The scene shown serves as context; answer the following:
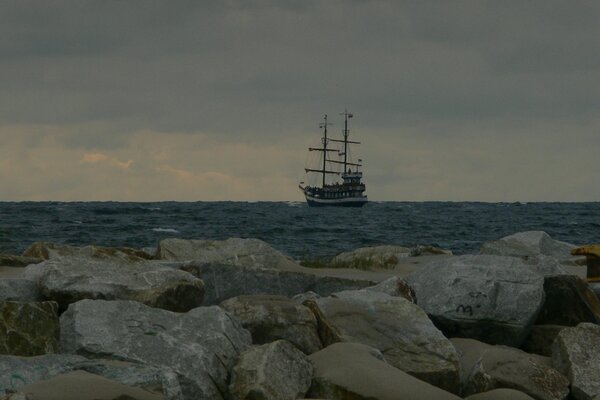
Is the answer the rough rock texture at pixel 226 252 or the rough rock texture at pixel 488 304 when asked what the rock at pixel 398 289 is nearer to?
the rough rock texture at pixel 488 304

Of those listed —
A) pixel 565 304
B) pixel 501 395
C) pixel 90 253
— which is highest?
pixel 90 253

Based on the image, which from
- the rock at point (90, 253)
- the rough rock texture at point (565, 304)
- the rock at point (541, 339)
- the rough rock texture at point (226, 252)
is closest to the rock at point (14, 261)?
the rock at point (90, 253)

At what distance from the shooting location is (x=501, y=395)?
8203 millimetres

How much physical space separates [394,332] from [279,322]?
115cm

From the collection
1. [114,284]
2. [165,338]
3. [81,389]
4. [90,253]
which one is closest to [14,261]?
[90,253]

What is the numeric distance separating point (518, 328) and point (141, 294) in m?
3.83

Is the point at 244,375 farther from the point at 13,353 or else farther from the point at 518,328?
the point at 518,328

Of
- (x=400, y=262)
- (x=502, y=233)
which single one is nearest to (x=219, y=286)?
(x=400, y=262)

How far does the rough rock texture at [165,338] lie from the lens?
25.1 ft

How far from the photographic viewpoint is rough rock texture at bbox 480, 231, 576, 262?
15594 millimetres

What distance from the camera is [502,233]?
4259 cm

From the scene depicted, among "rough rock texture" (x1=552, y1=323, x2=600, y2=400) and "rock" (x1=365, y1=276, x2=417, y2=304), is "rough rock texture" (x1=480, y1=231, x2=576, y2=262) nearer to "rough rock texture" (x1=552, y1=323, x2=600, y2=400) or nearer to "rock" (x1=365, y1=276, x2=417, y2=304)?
"rock" (x1=365, y1=276, x2=417, y2=304)

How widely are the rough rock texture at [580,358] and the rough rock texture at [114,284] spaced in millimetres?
3484

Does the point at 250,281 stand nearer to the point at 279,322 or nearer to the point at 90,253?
the point at 279,322
